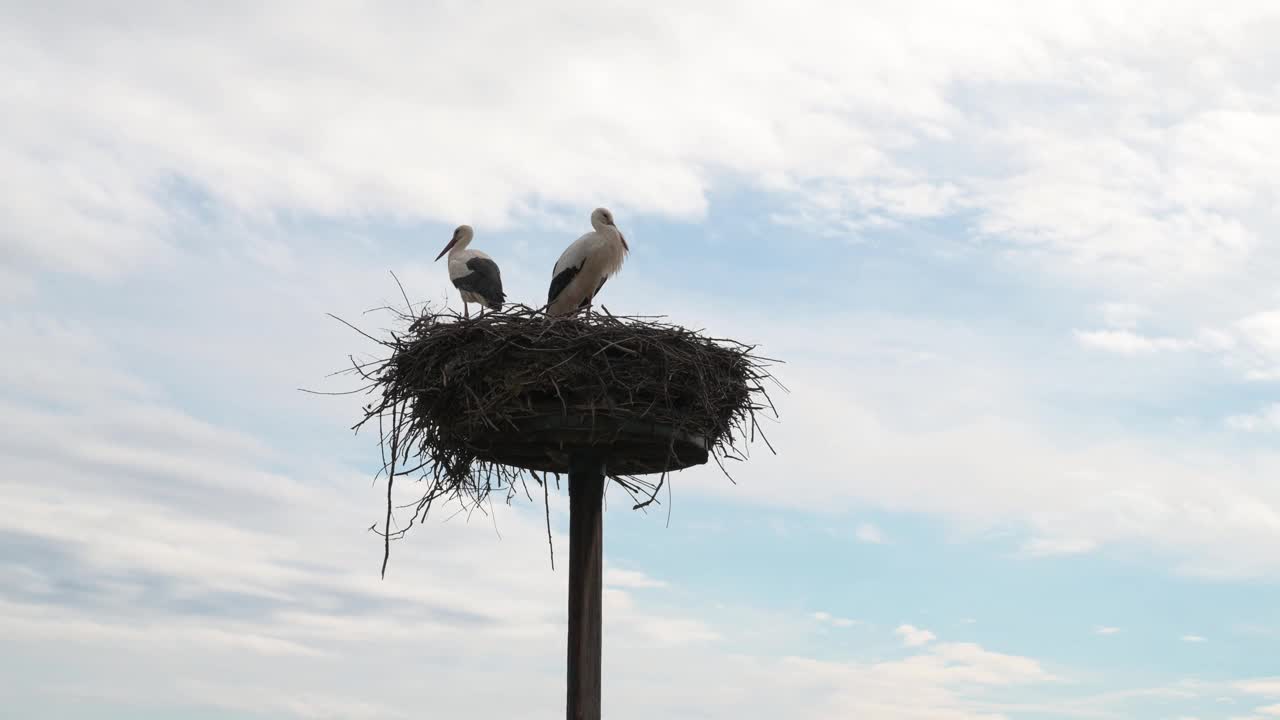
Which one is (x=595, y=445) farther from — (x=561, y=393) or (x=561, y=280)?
(x=561, y=280)

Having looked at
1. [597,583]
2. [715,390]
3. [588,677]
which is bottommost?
[588,677]

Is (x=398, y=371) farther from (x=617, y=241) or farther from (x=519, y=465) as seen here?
(x=617, y=241)

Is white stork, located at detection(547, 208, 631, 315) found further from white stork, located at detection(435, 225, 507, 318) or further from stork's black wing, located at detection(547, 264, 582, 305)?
white stork, located at detection(435, 225, 507, 318)

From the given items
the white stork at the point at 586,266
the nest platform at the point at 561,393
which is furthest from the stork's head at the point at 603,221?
the nest platform at the point at 561,393

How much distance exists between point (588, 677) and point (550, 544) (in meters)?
1.05

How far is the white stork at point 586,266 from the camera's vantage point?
356 inches

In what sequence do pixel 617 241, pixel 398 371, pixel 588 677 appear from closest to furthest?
pixel 588 677, pixel 398 371, pixel 617 241

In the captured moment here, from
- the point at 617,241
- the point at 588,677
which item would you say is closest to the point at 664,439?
the point at 588,677

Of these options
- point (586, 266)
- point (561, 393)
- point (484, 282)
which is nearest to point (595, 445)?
point (561, 393)

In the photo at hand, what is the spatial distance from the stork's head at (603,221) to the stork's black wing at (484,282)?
1.19 m

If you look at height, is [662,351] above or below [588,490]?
above

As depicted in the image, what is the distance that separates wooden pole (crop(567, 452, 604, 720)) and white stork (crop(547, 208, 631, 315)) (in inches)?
90.9

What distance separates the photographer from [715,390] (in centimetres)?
691

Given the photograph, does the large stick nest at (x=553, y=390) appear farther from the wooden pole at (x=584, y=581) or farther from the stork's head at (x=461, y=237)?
the stork's head at (x=461, y=237)
